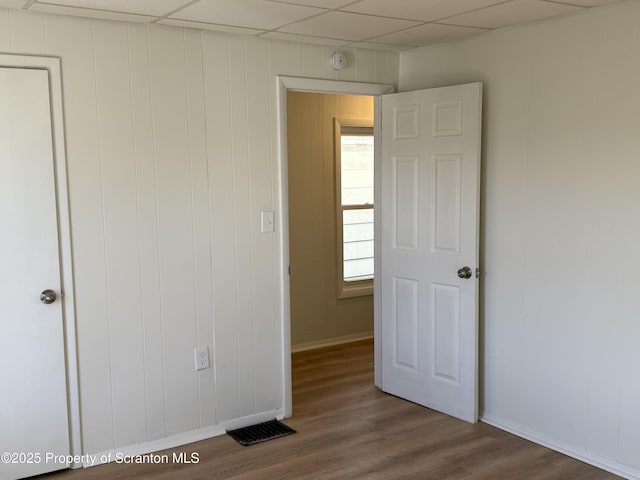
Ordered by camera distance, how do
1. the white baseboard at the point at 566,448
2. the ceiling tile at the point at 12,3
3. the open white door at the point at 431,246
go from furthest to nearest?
the open white door at the point at 431,246 → the white baseboard at the point at 566,448 → the ceiling tile at the point at 12,3

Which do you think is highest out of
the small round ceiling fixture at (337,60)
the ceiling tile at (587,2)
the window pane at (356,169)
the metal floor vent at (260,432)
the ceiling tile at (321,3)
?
the ceiling tile at (587,2)

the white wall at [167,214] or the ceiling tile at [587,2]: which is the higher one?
the ceiling tile at [587,2]

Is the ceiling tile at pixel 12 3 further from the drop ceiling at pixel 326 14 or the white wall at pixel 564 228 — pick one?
the white wall at pixel 564 228

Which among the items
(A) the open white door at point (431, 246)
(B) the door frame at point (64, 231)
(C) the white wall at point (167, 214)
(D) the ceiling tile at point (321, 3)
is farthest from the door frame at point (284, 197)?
(B) the door frame at point (64, 231)

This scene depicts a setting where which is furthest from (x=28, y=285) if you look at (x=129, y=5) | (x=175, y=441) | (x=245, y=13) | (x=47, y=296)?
(x=245, y=13)

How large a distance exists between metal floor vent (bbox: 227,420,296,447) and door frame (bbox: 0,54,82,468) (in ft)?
2.84

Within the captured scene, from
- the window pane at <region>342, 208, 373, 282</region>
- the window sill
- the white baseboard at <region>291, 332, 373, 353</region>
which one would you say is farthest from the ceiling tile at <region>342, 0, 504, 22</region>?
the white baseboard at <region>291, 332, 373, 353</region>

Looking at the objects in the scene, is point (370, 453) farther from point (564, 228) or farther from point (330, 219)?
point (330, 219)

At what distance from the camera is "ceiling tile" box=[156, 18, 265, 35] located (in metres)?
3.30

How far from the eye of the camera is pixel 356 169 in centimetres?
577

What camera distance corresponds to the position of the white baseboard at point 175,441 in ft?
11.2

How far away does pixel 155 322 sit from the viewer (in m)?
3.53

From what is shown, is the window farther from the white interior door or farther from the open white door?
the white interior door

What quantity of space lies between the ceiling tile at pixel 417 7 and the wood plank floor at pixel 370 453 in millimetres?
2293
